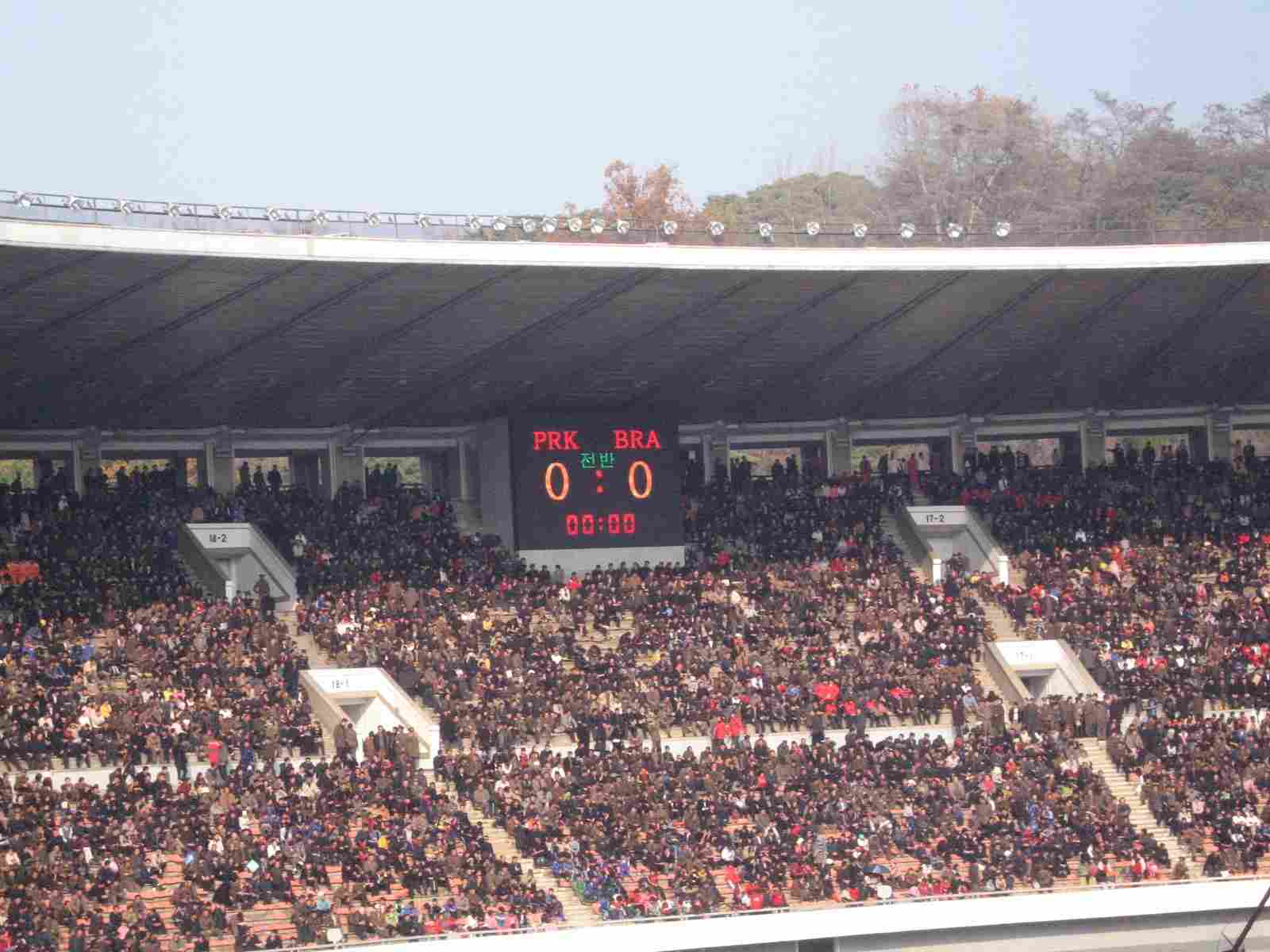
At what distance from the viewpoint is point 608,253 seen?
39.5 meters

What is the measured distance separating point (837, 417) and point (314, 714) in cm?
1827

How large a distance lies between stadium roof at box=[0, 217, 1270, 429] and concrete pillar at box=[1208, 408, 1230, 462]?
241 cm

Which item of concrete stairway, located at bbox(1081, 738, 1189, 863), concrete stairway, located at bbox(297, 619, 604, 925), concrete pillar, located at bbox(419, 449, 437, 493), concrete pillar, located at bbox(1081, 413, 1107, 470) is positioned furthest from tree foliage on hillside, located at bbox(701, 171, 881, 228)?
concrete stairway, located at bbox(297, 619, 604, 925)

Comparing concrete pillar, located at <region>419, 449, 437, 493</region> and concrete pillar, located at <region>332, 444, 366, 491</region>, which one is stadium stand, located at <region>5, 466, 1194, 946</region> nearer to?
concrete pillar, located at <region>332, 444, 366, 491</region>

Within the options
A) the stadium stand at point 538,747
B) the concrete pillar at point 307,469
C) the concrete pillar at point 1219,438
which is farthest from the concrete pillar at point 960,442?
the concrete pillar at point 307,469

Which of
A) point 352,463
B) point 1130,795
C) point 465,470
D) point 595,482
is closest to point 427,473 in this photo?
point 465,470

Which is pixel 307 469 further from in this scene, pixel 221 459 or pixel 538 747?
pixel 538 747

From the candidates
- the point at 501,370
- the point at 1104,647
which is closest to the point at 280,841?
the point at 501,370

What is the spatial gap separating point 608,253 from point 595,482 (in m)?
8.31

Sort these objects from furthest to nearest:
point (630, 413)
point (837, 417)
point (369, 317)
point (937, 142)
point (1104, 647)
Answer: point (937, 142)
point (837, 417)
point (630, 413)
point (1104, 647)
point (369, 317)

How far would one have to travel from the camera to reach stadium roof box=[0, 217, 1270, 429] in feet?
123

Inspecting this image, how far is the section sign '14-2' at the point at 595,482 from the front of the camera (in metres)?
46.1

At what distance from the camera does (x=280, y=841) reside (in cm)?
3241

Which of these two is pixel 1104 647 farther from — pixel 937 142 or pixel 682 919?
pixel 937 142
